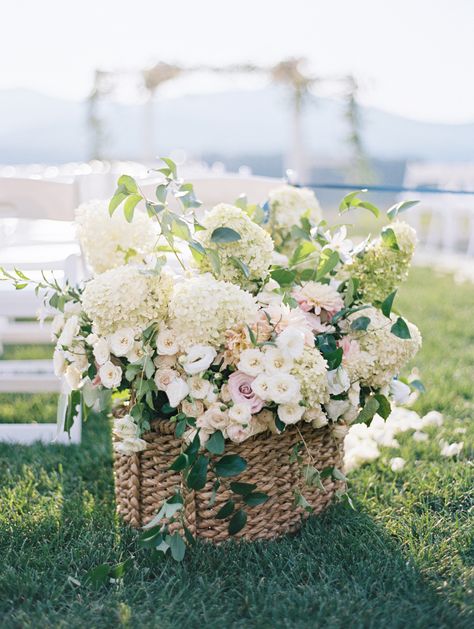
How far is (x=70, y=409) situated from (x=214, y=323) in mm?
507

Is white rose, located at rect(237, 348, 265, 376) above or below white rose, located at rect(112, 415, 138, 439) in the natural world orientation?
above

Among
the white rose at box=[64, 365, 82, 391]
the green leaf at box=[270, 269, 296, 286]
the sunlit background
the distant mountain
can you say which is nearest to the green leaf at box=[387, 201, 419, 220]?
the green leaf at box=[270, 269, 296, 286]

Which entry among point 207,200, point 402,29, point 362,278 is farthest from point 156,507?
point 402,29

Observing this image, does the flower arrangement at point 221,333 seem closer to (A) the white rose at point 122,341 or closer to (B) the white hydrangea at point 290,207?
(A) the white rose at point 122,341

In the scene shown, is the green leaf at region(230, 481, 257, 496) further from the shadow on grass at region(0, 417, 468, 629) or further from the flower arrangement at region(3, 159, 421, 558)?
the shadow on grass at region(0, 417, 468, 629)

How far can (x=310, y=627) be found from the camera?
137 centimetres

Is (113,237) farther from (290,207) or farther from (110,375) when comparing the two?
(290,207)

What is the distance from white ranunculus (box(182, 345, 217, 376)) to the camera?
150cm

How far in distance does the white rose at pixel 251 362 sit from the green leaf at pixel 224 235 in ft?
0.84

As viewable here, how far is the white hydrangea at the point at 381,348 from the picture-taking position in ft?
5.50

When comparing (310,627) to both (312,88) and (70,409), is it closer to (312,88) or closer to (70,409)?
(70,409)

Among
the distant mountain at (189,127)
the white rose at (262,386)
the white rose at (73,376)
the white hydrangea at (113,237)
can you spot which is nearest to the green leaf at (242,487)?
the white rose at (262,386)

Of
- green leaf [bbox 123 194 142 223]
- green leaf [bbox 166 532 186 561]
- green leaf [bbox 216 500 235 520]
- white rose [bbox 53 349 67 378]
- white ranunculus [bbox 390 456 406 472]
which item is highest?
green leaf [bbox 123 194 142 223]

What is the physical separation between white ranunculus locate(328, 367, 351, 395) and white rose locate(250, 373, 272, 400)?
189mm
